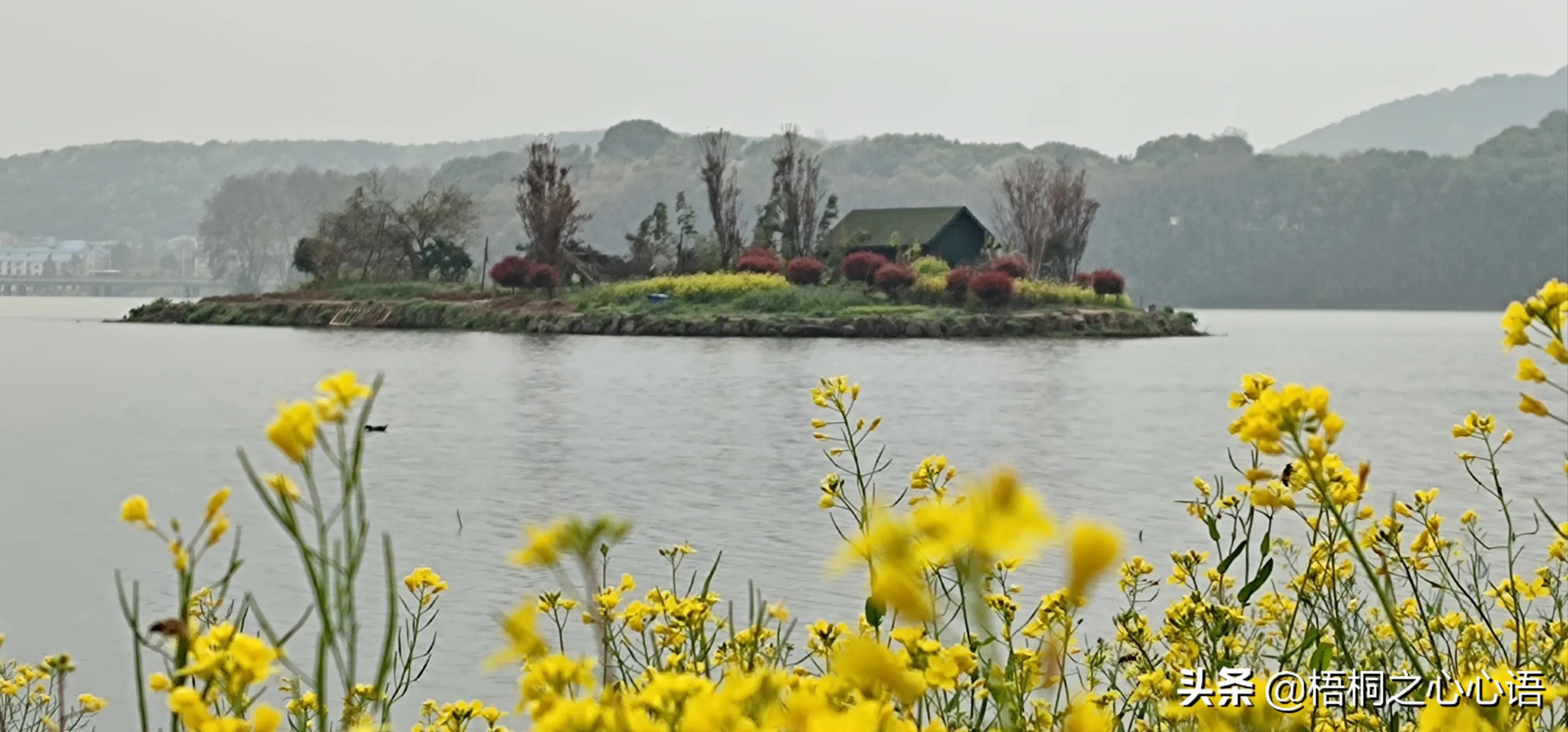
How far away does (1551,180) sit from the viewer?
73375 millimetres

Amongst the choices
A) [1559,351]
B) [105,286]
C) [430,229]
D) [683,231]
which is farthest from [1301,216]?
[1559,351]

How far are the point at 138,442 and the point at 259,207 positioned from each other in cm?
9069

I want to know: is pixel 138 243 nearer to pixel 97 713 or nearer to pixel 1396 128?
pixel 97 713

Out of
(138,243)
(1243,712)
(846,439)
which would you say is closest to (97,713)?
(846,439)

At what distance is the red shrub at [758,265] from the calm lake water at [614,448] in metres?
11.4

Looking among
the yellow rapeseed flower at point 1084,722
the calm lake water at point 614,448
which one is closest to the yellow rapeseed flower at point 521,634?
the yellow rapeseed flower at point 1084,722

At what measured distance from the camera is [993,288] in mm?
33031

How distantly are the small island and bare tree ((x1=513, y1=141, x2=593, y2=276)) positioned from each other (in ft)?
0.19

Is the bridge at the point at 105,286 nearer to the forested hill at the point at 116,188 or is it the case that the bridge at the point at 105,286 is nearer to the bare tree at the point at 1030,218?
the forested hill at the point at 116,188

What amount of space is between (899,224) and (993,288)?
7.37m

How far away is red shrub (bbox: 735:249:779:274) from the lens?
37250 millimetres

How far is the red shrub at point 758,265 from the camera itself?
122 ft

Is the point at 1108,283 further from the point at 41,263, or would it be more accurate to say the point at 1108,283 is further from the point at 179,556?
the point at 41,263

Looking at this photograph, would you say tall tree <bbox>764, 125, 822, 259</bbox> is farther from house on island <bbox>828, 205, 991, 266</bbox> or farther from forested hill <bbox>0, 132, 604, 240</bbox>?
forested hill <bbox>0, 132, 604, 240</bbox>
